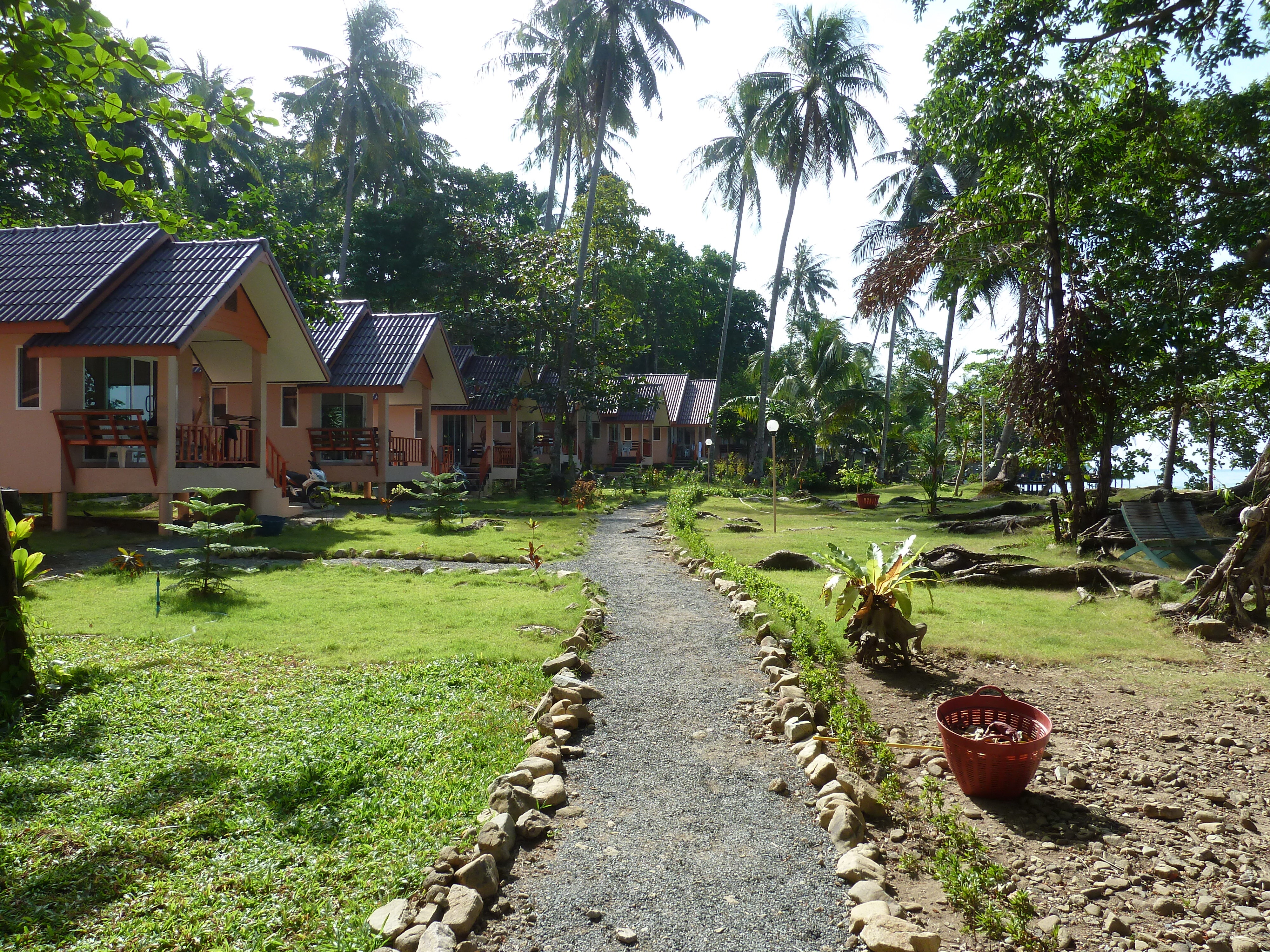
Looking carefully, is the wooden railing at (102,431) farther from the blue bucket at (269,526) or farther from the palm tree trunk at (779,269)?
the palm tree trunk at (779,269)

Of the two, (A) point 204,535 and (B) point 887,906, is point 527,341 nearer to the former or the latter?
(A) point 204,535

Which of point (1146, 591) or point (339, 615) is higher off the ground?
point (1146, 591)

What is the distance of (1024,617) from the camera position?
8359mm

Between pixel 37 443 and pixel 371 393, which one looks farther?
pixel 371 393

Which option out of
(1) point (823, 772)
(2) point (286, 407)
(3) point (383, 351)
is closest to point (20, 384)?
(2) point (286, 407)

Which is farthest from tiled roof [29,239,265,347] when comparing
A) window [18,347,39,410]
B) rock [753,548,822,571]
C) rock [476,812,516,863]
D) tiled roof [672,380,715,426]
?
tiled roof [672,380,715,426]

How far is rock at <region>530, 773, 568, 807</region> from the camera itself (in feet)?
13.6

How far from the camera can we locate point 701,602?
30.6ft

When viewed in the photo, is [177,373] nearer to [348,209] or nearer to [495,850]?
[495,850]

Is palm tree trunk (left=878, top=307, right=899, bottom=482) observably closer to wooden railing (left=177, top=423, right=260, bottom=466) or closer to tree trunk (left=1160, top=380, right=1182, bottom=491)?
tree trunk (left=1160, top=380, right=1182, bottom=491)

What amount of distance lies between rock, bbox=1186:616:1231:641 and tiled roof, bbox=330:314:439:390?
17.5 m

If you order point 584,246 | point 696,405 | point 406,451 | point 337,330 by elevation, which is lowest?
point 406,451

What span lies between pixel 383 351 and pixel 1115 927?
70.4 ft

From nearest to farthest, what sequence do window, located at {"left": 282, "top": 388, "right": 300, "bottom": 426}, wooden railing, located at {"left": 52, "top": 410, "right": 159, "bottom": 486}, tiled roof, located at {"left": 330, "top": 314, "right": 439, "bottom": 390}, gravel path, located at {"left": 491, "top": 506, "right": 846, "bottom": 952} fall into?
gravel path, located at {"left": 491, "top": 506, "right": 846, "bottom": 952}, wooden railing, located at {"left": 52, "top": 410, "right": 159, "bottom": 486}, tiled roof, located at {"left": 330, "top": 314, "right": 439, "bottom": 390}, window, located at {"left": 282, "top": 388, "right": 300, "bottom": 426}
